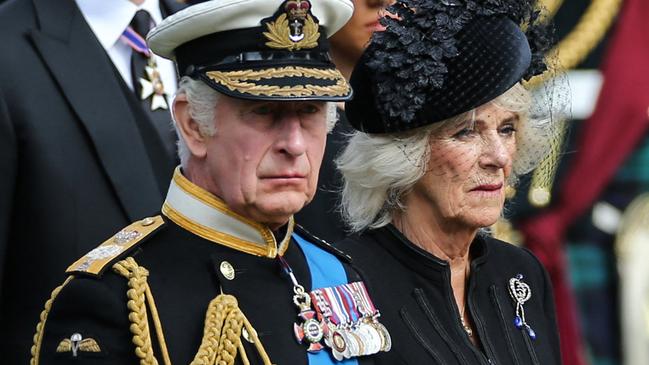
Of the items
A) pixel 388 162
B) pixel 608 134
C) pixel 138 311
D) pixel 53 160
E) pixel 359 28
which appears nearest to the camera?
pixel 138 311

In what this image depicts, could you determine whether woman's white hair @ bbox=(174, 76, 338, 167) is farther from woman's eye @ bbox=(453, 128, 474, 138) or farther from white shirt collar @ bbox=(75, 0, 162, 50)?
white shirt collar @ bbox=(75, 0, 162, 50)

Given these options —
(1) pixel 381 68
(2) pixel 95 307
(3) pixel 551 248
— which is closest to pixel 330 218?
(1) pixel 381 68

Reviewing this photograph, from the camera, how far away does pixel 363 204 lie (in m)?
4.44

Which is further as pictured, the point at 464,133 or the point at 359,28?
the point at 359,28

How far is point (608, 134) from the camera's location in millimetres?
6777

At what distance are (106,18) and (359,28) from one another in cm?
72

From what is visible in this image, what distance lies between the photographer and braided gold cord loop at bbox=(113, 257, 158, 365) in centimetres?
343

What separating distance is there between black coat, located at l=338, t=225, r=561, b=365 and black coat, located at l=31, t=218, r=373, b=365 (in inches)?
17.8

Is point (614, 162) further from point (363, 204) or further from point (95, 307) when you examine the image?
point (95, 307)

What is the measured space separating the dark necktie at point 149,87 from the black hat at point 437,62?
0.73 metres

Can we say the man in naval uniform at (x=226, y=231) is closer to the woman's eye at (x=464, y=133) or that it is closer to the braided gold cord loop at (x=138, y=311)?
the braided gold cord loop at (x=138, y=311)

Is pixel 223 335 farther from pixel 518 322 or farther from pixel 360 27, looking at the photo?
pixel 360 27

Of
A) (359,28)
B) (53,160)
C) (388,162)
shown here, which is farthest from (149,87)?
(388,162)

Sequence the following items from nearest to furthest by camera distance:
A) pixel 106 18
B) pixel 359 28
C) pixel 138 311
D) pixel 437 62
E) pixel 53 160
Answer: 1. pixel 138 311
2. pixel 437 62
3. pixel 53 160
4. pixel 106 18
5. pixel 359 28
